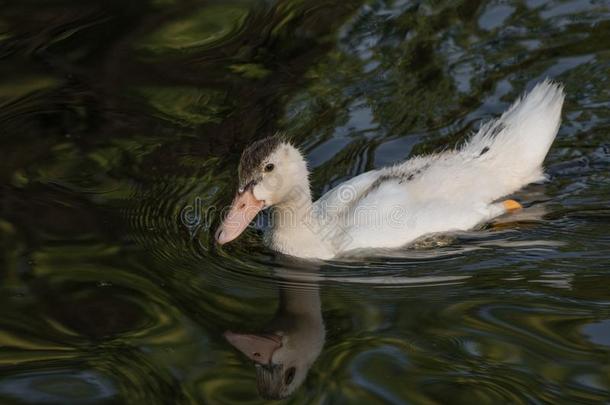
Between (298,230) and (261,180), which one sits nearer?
(261,180)

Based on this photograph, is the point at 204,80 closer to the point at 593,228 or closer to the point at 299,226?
the point at 299,226

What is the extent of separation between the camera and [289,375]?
5.90 m

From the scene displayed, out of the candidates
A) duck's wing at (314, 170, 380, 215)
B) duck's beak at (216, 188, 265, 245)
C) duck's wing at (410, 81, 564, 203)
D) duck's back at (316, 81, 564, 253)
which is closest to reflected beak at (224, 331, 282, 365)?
duck's beak at (216, 188, 265, 245)

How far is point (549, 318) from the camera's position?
6.27 metres

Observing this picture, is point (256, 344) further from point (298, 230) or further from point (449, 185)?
point (449, 185)

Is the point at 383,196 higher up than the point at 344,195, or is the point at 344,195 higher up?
the point at 344,195

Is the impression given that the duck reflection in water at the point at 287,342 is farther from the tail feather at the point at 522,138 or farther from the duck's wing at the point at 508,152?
the tail feather at the point at 522,138

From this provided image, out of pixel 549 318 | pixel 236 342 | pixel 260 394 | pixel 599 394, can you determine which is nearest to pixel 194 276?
pixel 236 342

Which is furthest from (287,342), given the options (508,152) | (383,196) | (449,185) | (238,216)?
(508,152)

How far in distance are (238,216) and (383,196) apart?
1.15 metres

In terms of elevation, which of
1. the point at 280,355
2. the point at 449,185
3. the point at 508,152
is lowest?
the point at 280,355

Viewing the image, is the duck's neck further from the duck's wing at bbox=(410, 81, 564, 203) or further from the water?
the duck's wing at bbox=(410, 81, 564, 203)

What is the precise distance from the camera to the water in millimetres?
5855

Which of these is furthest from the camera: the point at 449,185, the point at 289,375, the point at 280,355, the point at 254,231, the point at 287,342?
the point at 254,231
